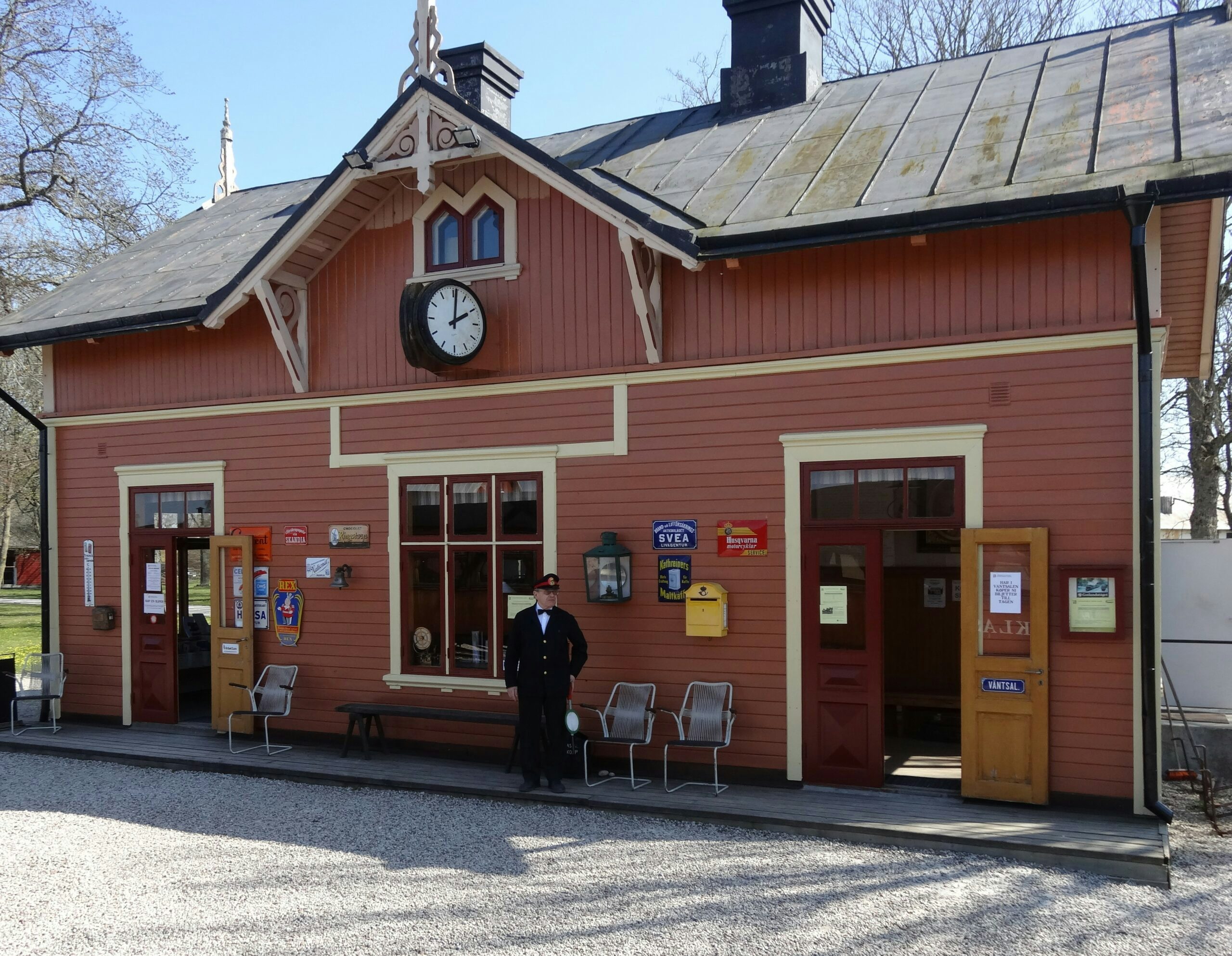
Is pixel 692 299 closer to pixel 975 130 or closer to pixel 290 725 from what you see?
pixel 975 130

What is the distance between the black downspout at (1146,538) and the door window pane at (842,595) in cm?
187

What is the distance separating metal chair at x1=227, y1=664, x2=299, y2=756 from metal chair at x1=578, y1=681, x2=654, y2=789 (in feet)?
10.0

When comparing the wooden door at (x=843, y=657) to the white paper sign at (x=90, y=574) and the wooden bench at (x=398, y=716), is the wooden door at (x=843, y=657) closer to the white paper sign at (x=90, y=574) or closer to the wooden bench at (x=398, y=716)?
the wooden bench at (x=398, y=716)

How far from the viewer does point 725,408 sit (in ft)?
27.2

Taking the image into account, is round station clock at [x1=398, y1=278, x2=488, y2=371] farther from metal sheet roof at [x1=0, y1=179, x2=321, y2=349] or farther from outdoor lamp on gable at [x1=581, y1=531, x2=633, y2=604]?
metal sheet roof at [x1=0, y1=179, x2=321, y2=349]

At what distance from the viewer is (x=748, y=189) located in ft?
28.3

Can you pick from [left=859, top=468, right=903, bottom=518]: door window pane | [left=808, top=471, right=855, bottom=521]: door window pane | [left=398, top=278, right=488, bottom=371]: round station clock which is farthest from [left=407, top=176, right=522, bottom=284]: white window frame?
[left=859, top=468, right=903, bottom=518]: door window pane

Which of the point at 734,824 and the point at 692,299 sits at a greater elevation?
the point at 692,299

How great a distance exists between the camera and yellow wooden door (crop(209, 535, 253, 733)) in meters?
10.2

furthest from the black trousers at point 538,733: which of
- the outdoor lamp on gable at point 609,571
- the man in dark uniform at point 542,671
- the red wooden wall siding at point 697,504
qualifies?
the outdoor lamp on gable at point 609,571

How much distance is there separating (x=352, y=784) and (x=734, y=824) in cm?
325

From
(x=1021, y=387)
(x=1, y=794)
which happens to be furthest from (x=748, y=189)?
(x=1, y=794)

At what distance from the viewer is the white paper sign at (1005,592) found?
23.8ft

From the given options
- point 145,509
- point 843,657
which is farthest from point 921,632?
point 145,509
